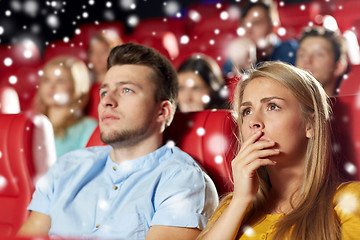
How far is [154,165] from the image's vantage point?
127 cm

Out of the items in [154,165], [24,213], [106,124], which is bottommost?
[24,213]

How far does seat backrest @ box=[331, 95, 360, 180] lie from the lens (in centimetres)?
104

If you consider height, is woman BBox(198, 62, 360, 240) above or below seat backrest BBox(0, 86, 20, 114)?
above

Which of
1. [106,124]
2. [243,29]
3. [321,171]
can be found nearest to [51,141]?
[106,124]

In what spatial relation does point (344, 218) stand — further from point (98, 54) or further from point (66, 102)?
point (98, 54)

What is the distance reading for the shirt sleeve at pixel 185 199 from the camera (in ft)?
3.51

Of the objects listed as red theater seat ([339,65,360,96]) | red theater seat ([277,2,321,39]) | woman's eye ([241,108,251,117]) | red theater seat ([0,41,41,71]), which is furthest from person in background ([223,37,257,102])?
red theater seat ([0,41,41,71])

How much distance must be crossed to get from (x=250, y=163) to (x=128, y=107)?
46cm

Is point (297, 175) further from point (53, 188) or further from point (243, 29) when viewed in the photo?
point (243, 29)

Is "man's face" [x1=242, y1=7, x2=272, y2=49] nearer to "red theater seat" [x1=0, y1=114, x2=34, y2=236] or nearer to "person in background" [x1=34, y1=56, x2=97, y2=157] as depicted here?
"person in background" [x1=34, y1=56, x2=97, y2=157]

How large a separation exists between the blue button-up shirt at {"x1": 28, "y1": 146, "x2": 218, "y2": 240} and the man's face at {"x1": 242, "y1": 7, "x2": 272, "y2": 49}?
138cm

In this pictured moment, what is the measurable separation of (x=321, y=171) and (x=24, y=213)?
3.14 ft

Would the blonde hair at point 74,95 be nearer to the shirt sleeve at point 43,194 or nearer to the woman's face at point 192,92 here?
the woman's face at point 192,92

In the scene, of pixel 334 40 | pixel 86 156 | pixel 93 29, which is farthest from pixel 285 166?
pixel 93 29
